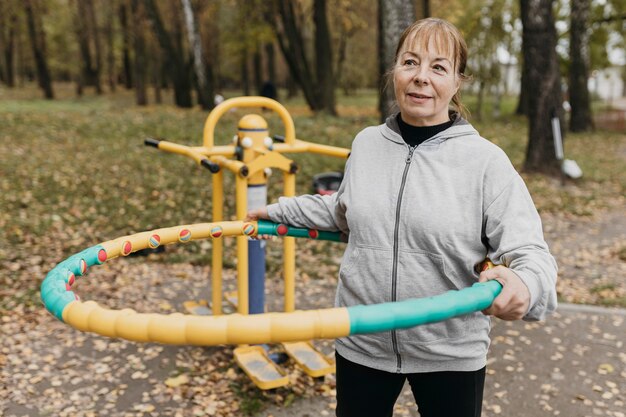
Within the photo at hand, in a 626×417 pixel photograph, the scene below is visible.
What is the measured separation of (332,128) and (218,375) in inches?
395

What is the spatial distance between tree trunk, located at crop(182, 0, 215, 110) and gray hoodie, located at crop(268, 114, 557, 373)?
15.0 metres

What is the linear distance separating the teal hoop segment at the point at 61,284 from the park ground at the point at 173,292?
1.94 m

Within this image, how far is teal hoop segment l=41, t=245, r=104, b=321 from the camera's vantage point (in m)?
1.78

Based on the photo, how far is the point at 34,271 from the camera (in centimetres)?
629

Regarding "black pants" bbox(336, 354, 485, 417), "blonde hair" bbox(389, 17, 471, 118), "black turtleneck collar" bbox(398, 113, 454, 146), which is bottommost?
"black pants" bbox(336, 354, 485, 417)

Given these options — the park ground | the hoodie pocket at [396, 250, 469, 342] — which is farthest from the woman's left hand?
the park ground

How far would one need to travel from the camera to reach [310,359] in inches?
167

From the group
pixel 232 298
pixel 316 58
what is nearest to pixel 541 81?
pixel 316 58

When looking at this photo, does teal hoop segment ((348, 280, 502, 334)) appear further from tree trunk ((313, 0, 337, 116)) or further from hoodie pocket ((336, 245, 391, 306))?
tree trunk ((313, 0, 337, 116))

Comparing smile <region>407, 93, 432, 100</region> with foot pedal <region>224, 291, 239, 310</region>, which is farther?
foot pedal <region>224, 291, 239, 310</region>

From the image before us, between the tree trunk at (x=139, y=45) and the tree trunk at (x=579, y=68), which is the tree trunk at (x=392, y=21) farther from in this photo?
the tree trunk at (x=139, y=45)

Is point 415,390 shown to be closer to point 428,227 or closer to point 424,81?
point 428,227

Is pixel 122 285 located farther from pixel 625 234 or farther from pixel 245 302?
pixel 625 234

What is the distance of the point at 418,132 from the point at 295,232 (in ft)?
2.68
